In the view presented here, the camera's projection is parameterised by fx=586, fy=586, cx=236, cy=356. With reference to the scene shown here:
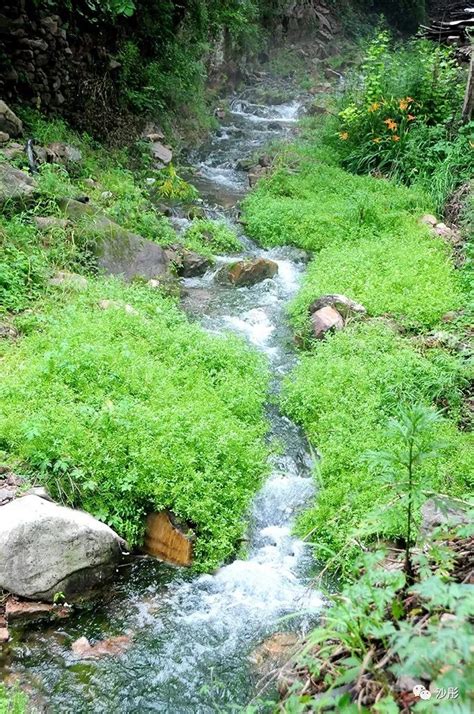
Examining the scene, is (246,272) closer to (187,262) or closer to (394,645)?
(187,262)

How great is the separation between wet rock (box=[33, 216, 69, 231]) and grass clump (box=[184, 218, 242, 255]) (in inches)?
90.3

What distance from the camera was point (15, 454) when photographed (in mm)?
4586


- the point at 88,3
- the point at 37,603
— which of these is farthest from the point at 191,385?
the point at 88,3

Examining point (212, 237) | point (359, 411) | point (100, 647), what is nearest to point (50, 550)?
point (100, 647)

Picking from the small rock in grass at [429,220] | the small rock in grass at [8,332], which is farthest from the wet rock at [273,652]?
the small rock in grass at [429,220]

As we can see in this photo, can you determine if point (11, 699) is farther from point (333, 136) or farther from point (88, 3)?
point (333, 136)

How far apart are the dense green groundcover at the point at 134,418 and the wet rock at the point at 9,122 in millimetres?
4062

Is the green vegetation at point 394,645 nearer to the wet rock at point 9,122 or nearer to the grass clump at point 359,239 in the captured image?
the grass clump at point 359,239

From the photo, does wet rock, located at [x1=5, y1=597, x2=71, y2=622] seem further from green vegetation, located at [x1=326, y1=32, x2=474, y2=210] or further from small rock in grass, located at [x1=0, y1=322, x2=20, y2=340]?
green vegetation, located at [x1=326, y1=32, x2=474, y2=210]

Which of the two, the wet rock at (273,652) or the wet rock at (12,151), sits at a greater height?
the wet rock at (12,151)

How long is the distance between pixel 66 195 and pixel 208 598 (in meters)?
6.07

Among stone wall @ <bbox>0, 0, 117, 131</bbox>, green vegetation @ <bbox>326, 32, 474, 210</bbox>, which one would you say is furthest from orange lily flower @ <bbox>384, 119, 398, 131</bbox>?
stone wall @ <bbox>0, 0, 117, 131</bbox>

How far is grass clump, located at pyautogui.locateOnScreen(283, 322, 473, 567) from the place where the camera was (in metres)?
4.66

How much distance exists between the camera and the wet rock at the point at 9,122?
906 centimetres
